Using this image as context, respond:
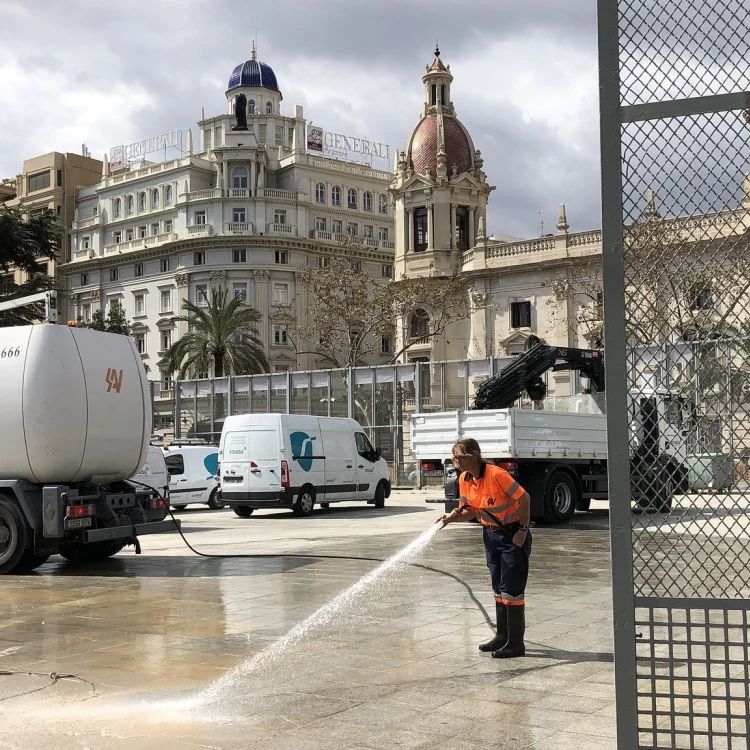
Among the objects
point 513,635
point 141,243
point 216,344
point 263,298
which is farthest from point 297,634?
point 141,243

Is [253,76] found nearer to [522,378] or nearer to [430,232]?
[430,232]

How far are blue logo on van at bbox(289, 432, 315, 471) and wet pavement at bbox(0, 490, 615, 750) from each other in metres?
9.30

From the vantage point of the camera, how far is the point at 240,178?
279 feet

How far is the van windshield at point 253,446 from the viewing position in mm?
23281

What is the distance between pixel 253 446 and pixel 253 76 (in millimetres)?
79352

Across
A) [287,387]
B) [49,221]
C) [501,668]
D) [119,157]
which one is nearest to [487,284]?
[287,387]

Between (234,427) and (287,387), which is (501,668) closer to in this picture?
(234,427)

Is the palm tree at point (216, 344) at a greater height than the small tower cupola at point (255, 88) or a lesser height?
lesser

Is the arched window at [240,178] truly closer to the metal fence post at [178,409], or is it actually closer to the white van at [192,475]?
the metal fence post at [178,409]

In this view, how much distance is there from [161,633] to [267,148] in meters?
80.6

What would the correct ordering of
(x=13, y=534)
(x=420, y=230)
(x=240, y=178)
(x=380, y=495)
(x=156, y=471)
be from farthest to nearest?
(x=240, y=178) < (x=420, y=230) < (x=380, y=495) < (x=156, y=471) < (x=13, y=534)

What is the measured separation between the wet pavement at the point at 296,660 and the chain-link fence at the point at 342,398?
24.3 meters

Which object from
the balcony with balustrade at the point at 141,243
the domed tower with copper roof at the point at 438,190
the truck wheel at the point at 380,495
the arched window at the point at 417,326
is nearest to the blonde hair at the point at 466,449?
the truck wheel at the point at 380,495

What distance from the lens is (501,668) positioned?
7203 mm
